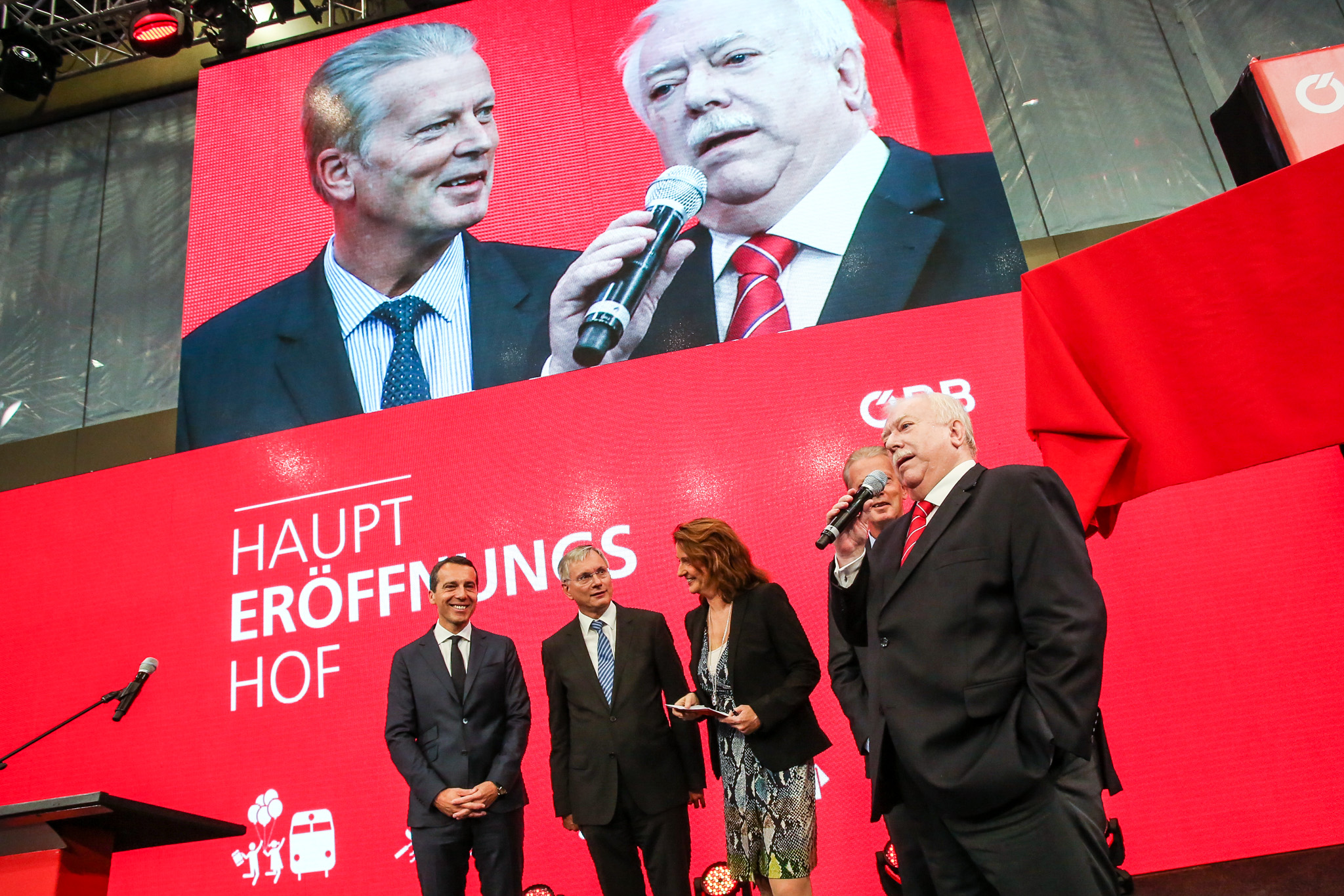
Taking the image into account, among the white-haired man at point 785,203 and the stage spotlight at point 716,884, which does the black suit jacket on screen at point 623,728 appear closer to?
the stage spotlight at point 716,884

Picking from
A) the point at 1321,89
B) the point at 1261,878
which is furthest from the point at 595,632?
the point at 1321,89

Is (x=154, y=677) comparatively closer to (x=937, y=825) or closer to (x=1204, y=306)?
(x=937, y=825)

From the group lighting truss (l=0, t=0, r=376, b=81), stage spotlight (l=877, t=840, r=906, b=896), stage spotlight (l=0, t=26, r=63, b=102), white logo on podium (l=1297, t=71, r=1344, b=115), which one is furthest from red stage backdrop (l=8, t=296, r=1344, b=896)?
lighting truss (l=0, t=0, r=376, b=81)

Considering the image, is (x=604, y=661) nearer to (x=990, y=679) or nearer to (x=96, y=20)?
(x=990, y=679)

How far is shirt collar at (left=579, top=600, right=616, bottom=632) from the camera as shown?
3143 millimetres

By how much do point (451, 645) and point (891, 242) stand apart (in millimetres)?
2807

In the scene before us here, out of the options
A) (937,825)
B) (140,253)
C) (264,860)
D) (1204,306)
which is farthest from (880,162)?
(140,253)

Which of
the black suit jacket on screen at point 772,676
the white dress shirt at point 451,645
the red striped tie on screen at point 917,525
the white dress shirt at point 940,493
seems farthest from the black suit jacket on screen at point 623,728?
the red striped tie on screen at point 917,525

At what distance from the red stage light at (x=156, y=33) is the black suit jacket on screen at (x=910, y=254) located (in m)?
3.47

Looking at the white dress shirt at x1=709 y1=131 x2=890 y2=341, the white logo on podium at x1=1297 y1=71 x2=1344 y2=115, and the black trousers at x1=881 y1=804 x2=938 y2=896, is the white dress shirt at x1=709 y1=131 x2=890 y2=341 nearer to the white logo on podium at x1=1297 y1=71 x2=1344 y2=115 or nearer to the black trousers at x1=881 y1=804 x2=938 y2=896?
the white logo on podium at x1=1297 y1=71 x2=1344 y2=115

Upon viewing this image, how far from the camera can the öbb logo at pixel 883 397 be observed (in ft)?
13.2

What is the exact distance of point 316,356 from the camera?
16.0 feet

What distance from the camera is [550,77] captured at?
17.1 feet

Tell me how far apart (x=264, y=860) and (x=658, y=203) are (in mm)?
3550
